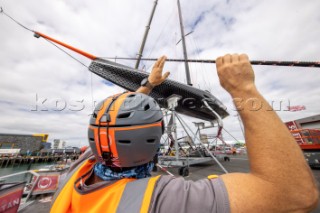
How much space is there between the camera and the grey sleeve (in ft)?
2.14

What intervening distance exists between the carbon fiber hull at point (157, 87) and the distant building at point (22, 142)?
62.7 m

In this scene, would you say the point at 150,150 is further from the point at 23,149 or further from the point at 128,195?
the point at 23,149

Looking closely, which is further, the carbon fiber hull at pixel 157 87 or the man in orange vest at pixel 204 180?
the carbon fiber hull at pixel 157 87

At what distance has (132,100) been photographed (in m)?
1.17

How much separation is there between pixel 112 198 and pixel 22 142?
68.8m

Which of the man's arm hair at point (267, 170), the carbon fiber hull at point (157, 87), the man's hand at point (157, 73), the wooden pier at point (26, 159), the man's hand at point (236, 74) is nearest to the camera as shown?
the man's arm hair at point (267, 170)

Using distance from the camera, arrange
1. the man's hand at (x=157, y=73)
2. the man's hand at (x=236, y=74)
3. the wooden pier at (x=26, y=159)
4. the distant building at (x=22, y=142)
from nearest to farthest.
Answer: the man's hand at (x=236, y=74), the man's hand at (x=157, y=73), the wooden pier at (x=26, y=159), the distant building at (x=22, y=142)

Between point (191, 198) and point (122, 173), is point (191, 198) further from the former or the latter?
point (122, 173)

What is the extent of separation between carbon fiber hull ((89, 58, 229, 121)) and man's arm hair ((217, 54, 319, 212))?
525 cm

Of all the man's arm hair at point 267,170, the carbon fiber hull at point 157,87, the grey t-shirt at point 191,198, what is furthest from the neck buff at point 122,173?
the carbon fiber hull at point 157,87

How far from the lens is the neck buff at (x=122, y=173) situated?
0.98 metres

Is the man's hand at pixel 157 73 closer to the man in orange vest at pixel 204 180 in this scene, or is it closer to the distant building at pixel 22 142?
the man in orange vest at pixel 204 180

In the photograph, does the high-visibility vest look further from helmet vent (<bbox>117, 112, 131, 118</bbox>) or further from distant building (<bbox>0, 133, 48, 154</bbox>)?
distant building (<bbox>0, 133, 48, 154</bbox>)

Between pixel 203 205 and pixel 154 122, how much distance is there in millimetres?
613
